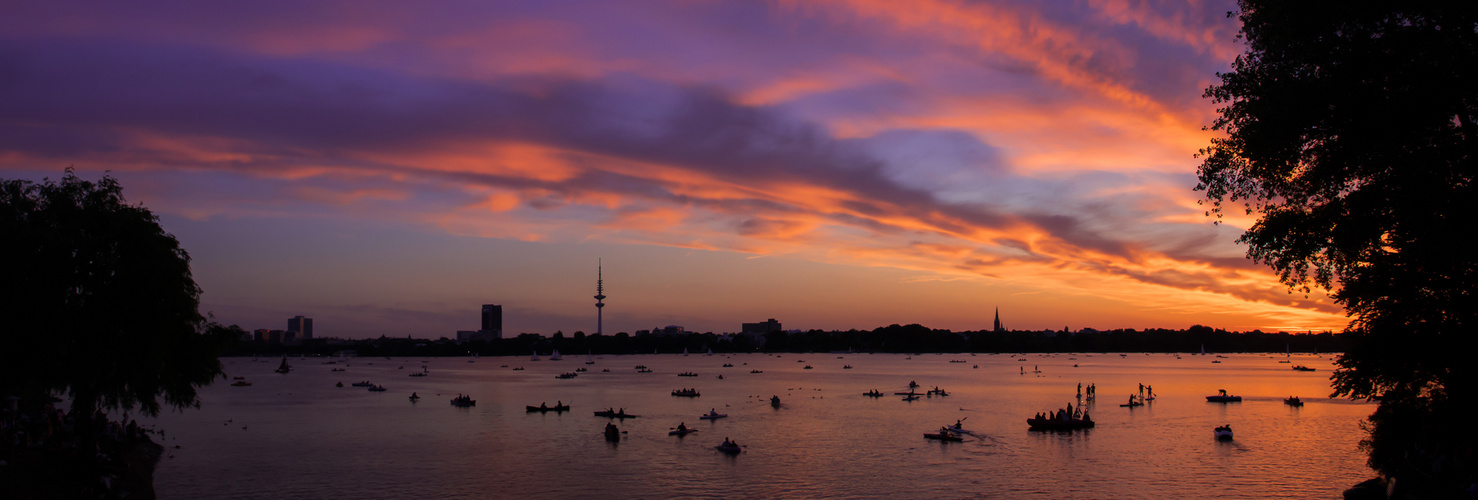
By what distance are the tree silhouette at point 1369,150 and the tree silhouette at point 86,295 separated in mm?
40657

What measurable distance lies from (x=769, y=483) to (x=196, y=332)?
3102cm

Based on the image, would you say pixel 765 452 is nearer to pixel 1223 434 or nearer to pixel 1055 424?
pixel 1055 424

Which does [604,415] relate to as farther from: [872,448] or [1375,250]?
[1375,250]

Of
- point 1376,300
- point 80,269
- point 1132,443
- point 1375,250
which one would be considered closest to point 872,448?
point 1132,443

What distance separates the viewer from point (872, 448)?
67.0 metres

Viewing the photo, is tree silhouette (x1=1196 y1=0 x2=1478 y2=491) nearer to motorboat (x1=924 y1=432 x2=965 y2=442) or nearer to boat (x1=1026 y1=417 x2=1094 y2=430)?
motorboat (x1=924 y1=432 x2=965 y2=442)

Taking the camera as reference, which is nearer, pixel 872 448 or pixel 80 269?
pixel 80 269

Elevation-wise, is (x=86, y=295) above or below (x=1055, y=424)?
above

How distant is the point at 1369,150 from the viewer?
808 inches

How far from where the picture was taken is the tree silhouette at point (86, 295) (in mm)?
34562

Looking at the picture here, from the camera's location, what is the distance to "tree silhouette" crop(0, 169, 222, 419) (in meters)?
34.6

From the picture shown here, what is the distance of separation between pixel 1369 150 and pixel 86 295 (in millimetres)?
45804

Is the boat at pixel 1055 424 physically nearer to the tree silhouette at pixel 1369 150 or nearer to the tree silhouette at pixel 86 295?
the tree silhouette at pixel 1369 150

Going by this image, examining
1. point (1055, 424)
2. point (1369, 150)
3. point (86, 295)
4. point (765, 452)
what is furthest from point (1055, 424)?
point (86, 295)
